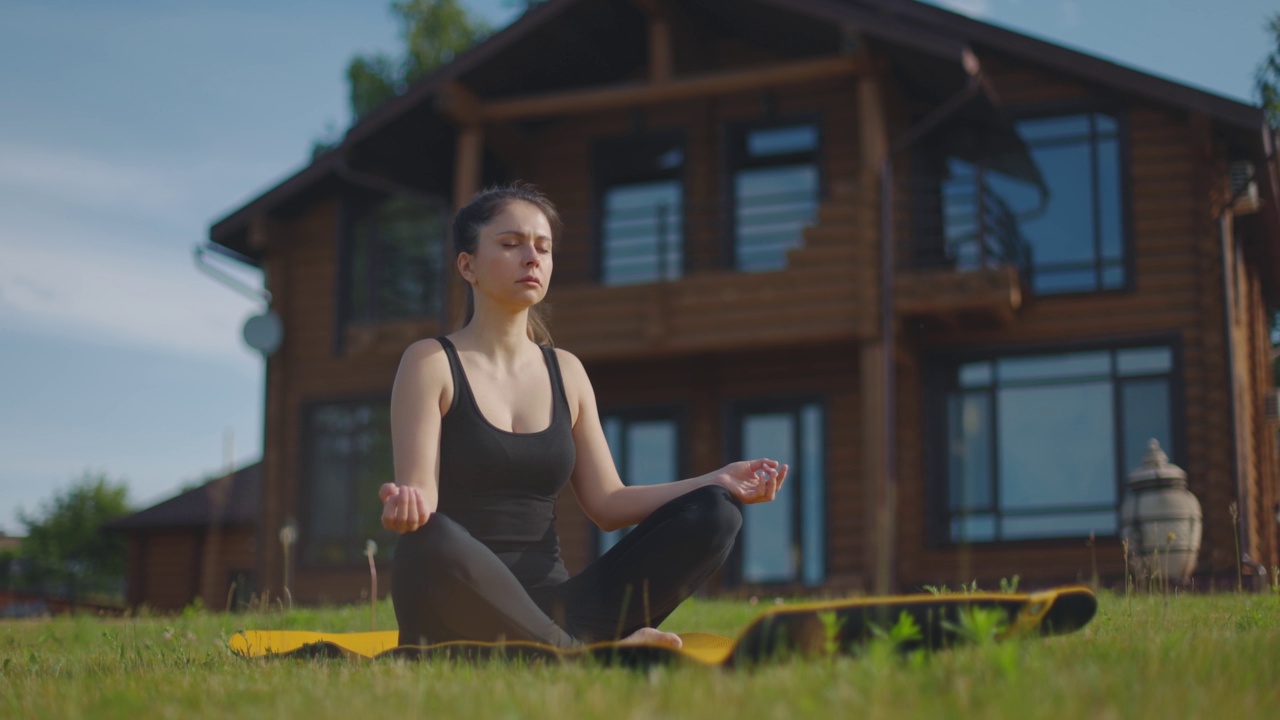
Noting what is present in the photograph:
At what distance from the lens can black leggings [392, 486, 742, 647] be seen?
379 cm

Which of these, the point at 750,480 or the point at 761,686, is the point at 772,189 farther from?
the point at 761,686

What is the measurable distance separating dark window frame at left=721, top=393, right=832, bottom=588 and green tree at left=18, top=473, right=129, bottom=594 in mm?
29210

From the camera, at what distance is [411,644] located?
4.06m

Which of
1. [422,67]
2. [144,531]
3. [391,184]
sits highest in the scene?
[422,67]

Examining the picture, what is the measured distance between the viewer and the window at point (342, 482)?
18.5 m

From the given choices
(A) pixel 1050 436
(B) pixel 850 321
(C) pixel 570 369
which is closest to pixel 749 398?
(B) pixel 850 321

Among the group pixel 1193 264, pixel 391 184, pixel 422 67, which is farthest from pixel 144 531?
pixel 1193 264

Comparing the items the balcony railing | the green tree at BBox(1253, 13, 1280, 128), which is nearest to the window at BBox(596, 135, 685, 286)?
the balcony railing

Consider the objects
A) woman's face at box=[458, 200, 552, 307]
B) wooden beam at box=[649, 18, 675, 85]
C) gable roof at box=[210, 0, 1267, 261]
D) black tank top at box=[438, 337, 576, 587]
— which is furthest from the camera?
wooden beam at box=[649, 18, 675, 85]

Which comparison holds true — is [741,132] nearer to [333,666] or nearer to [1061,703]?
[333,666]

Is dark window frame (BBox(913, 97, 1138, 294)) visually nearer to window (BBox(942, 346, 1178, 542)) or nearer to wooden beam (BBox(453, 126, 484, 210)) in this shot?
window (BBox(942, 346, 1178, 542))

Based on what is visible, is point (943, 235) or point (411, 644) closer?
point (411, 644)

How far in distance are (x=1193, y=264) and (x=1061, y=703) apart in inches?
518

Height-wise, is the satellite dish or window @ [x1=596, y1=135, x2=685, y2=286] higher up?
window @ [x1=596, y1=135, x2=685, y2=286]
